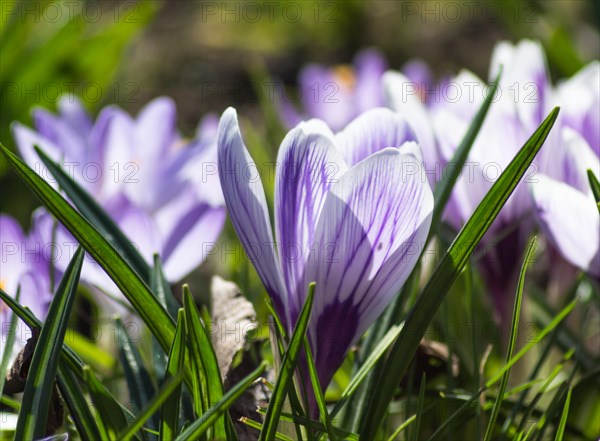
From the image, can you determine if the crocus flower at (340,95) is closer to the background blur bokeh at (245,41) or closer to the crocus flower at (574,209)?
the background blur bokeh at (245,41)

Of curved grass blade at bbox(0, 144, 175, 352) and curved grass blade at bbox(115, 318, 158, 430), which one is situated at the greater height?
curved grass blade at bbox(0, 144, 175, 352)

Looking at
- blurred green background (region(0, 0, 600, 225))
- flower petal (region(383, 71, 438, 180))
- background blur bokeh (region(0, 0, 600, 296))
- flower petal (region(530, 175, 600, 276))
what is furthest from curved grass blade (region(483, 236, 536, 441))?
blurred green background (region(0, 0, 600, 225))

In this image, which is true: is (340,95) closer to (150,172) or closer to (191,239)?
(150,172)

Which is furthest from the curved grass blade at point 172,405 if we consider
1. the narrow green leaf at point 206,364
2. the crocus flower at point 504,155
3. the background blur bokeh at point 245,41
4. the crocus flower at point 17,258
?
the background blur bokeh at point 245,41

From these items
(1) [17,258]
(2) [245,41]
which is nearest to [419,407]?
(1) [17,258]

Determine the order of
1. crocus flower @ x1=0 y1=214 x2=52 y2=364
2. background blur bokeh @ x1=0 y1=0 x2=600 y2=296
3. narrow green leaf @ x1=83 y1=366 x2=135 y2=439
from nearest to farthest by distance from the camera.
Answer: narrow green leaf @ x1=83 y1=366 x2=135 y2=439 → crocus flower @ x1=0 y1=214 x2=52 y2=364 → background blur bokeh @ x1=0 y1=0 x2=600 y2=296

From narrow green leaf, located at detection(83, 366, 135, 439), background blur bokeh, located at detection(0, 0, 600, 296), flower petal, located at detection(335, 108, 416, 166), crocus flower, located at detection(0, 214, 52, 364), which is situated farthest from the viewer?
background blur bokeh, located at detection(0, 0, 600, 296)

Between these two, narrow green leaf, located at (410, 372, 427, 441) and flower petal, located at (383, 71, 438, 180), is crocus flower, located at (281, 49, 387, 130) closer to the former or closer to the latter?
flower petal, located at (383, 71, 438, 180)
